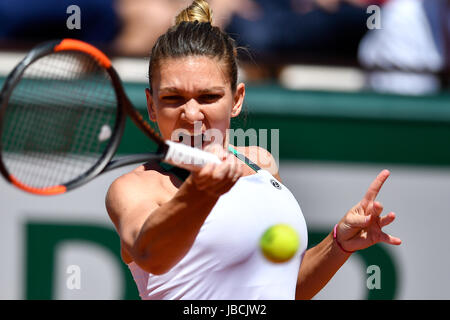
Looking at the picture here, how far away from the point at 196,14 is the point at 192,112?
0.48 metres

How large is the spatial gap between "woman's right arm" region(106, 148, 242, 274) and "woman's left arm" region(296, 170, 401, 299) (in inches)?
24.8

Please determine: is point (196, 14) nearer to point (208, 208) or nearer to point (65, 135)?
point (65, 135)

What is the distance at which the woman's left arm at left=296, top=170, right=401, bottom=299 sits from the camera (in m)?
2.64

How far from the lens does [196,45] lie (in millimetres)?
2453

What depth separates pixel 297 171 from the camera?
4.99m

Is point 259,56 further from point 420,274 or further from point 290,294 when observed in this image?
point 290,294

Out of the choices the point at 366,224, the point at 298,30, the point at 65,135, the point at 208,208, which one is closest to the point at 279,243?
the point at 208,208

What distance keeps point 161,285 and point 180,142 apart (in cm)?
42

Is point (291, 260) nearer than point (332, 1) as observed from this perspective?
Yes

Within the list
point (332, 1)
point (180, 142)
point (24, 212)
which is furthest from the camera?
point (332, 1)

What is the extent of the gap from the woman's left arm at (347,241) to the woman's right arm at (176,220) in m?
0.63

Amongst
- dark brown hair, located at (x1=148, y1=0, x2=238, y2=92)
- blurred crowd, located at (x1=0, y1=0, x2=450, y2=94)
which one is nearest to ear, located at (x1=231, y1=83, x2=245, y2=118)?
dark brown hair, located at (x1=148, y1=0, x2=238, y2=92)

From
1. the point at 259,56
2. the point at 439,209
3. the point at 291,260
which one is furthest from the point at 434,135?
the point at 291,260

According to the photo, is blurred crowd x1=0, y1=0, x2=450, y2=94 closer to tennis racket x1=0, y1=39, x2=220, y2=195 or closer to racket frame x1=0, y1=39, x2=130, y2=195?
tennis racket x1=0, y1=39, x2=220, y2=195
